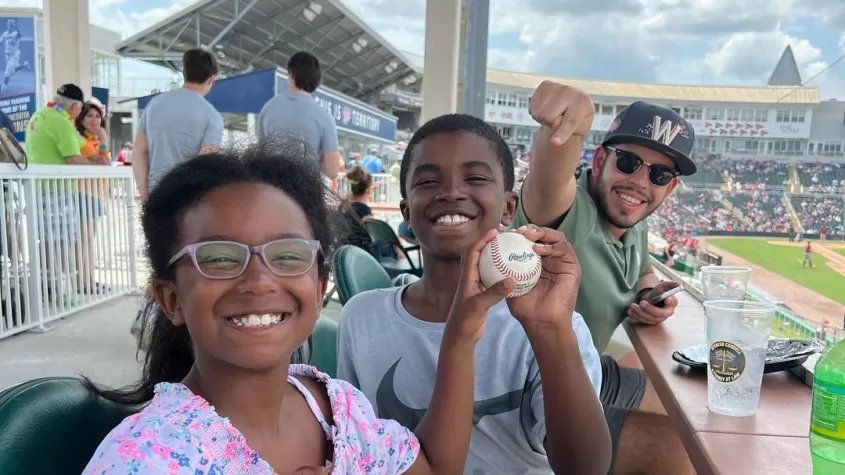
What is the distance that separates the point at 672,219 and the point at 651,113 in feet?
5.30

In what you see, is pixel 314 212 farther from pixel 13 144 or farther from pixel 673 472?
pixel 13 144

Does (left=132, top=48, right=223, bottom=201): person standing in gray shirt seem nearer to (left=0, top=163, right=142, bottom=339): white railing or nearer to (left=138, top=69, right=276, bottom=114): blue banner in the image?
(left=0, top=163, right=142, bottom=339): white railing

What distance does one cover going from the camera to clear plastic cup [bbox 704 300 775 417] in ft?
4.36

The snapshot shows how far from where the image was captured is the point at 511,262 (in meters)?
1.12

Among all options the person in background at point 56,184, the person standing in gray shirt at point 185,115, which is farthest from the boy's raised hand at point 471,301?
the person in background at point 56,184

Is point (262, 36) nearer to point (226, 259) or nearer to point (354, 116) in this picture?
point (354, 116)

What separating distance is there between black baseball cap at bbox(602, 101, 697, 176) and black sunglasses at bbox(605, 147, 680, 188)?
1.7 inches

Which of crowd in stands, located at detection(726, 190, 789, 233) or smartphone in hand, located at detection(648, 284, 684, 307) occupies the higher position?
crowd in stands, located at detection(726, 190, 789, 233)

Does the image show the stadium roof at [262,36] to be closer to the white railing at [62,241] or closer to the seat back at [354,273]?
the white railing at [62,241]

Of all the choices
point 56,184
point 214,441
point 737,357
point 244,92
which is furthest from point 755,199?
point 244,92

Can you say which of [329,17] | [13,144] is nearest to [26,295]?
[13,144]

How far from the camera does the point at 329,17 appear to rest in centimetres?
1380

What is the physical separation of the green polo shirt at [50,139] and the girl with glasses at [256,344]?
171 inches

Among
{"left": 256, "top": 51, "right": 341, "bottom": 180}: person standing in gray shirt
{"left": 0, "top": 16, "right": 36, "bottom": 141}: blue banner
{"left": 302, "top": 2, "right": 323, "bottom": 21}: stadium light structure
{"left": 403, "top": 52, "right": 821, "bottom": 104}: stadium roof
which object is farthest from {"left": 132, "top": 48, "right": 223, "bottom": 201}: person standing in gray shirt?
{"left": 302, "top": 2, "right": 323, "bottom": 21}: stadium light structure
